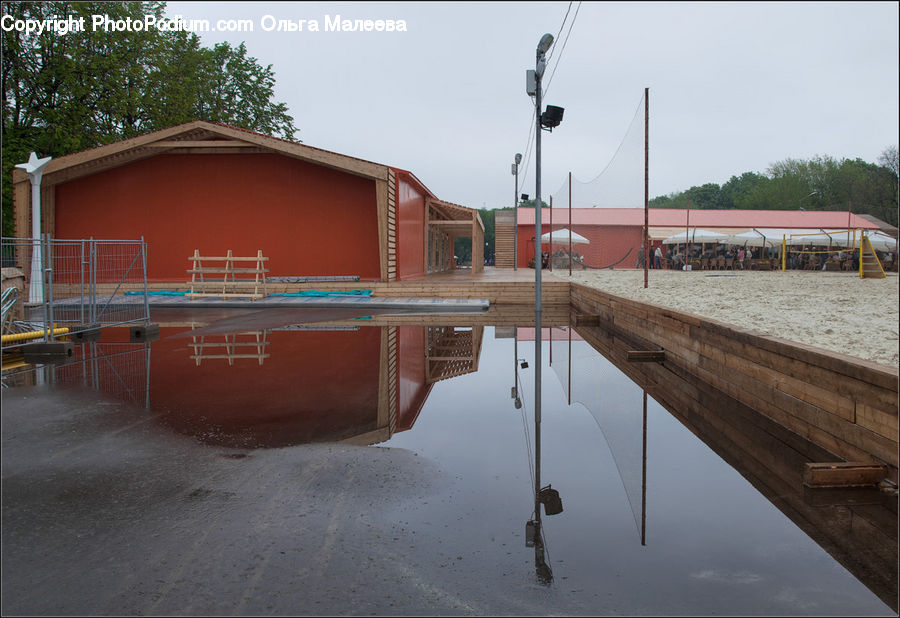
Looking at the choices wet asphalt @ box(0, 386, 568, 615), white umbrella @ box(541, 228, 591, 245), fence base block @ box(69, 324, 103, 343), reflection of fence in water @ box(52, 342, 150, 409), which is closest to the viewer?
wet asphalt @ box(0, 386, 568, 615)

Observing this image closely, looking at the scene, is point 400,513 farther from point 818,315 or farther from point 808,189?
point 808,189

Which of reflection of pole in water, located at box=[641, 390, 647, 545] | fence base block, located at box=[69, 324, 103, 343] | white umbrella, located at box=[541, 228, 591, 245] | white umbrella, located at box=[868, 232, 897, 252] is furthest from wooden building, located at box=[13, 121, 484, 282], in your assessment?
white umbrella, located at box=[868, 232, 897, 252]

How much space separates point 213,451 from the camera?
4.16 meters

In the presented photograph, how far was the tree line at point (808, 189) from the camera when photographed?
31.2 meters

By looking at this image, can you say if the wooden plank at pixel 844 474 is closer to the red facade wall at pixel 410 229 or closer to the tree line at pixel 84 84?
the red facade wall at pixel 410 229

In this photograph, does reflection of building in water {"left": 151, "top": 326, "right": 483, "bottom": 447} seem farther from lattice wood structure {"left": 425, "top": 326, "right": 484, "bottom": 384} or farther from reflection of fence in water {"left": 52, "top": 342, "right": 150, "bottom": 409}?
reflection of fence in water {"left": 52, "top": 342, "right": 150, "bottom": 409}

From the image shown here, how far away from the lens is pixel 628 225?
3581 centimetres

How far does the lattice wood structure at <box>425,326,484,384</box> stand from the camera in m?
7.45

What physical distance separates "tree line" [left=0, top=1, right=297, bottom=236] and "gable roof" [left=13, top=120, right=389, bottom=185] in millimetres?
3609

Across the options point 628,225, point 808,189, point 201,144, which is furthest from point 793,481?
point 808,189

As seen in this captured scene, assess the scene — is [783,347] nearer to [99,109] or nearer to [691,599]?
[691,599]

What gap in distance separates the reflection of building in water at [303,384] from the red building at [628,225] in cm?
2342

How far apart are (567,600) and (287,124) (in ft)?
114

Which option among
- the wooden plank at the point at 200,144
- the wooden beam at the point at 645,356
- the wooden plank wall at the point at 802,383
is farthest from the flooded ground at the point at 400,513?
the wooden plank at the point at 200,144
